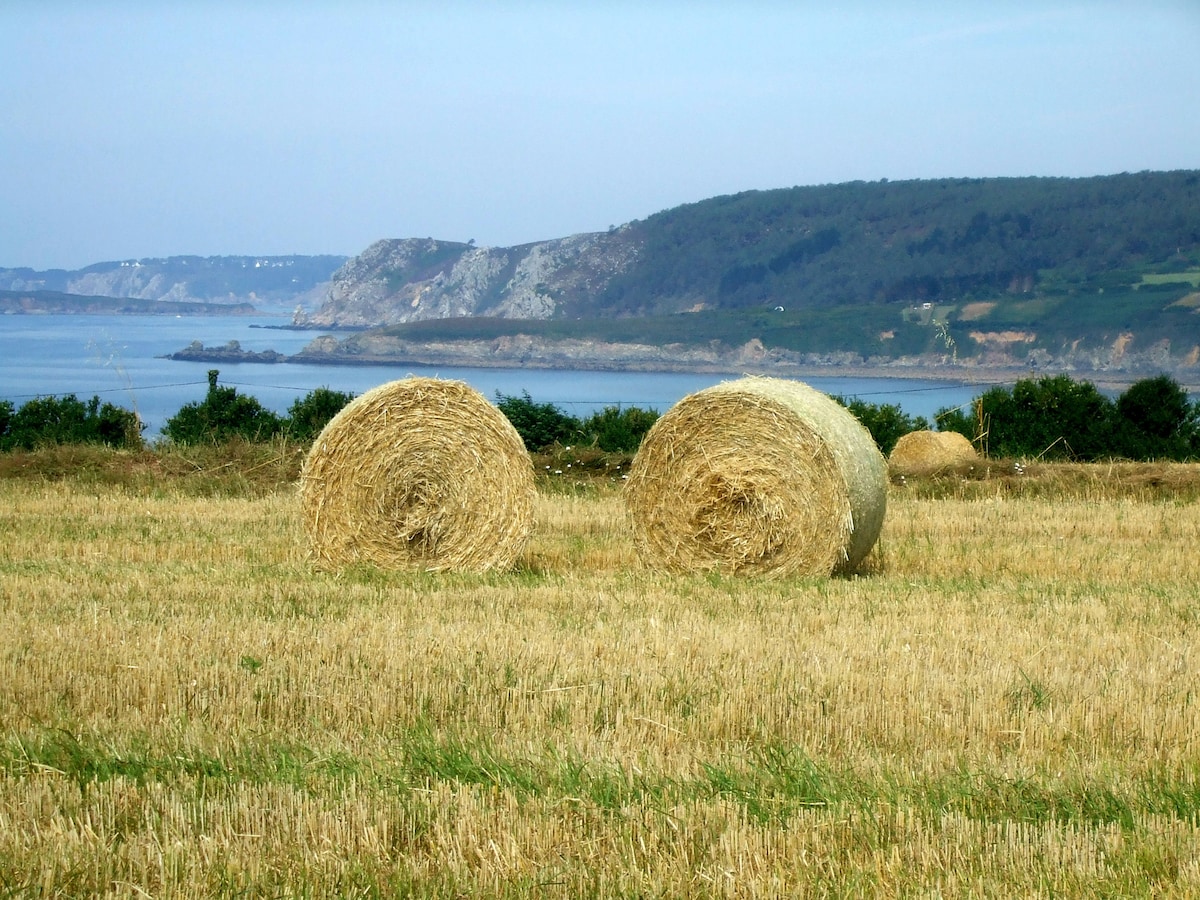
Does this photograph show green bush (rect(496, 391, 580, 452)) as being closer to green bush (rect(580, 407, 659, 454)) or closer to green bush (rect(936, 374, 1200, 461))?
green bush (rect(580, 407, 659, 454))

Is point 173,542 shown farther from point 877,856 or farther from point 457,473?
point 877,856

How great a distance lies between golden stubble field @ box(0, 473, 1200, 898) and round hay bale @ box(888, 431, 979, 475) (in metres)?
Result: 9.22

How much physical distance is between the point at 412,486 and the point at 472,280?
475 feet

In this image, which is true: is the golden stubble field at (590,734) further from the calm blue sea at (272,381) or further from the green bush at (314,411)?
the calm blue sea at (272,381)

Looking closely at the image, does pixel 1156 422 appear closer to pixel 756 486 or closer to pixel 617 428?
pixel 617 428

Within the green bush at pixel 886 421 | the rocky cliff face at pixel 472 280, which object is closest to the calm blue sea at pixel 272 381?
the green bush at pixel 886 421

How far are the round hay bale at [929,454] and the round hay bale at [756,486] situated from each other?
28.3ft

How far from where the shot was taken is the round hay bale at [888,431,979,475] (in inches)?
771

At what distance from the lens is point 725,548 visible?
10.9 m

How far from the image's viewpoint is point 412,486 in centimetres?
1109

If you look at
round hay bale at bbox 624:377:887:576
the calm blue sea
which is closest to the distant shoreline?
the calm blue sea

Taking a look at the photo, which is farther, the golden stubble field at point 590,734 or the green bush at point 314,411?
the green bush at point 314,411

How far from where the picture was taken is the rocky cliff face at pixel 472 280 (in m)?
142

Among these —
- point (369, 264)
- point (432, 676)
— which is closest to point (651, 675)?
point (432, 676)
